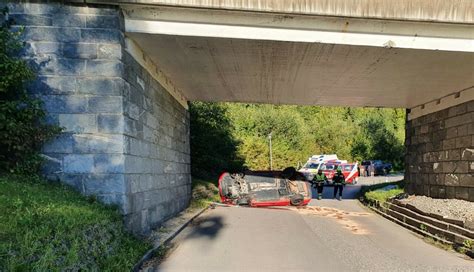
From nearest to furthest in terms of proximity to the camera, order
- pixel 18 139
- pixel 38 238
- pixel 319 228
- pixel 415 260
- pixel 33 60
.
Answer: pixel 38 238
pixel 18 139
pixel 33 60
pixel 415 260
pixel 319 228

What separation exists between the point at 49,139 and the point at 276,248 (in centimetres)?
490

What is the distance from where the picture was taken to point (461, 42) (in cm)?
783

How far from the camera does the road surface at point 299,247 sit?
22.9 ft

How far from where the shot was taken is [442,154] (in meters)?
12.4

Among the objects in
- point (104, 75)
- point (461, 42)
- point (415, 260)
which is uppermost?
point (461, 42)

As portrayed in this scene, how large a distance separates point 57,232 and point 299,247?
5244 millimetres

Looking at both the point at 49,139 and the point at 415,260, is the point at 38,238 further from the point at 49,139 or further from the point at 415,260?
the point at 415,260

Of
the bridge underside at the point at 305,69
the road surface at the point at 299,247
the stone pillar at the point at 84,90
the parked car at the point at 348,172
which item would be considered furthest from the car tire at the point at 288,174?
the parked car at the point at 348,172

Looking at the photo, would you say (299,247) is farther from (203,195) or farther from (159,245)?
(203,195)

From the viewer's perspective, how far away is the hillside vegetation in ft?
79.2

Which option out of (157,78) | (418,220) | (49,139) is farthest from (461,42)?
(49,139)

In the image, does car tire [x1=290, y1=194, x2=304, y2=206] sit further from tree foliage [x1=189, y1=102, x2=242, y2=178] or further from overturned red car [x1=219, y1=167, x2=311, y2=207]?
tree foliage [x1=189, y1=102, x2=242, y2=178]

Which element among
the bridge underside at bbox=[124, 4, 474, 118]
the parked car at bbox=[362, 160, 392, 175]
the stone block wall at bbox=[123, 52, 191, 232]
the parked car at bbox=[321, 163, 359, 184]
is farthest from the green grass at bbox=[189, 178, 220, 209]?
the parked car at bbox=[362, 160, 392, 175]

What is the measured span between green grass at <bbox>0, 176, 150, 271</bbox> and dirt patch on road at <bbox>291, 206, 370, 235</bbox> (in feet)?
21.8
